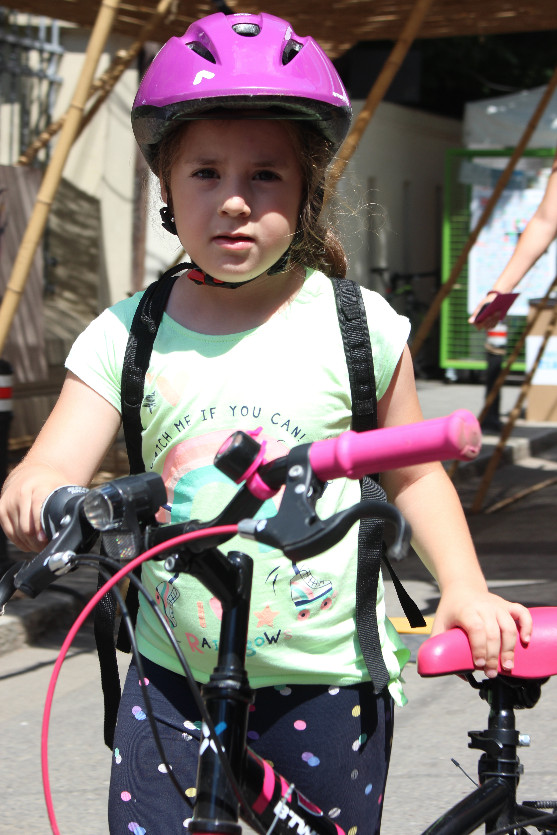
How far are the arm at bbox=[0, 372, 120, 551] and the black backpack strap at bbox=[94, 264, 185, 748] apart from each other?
0.04 m

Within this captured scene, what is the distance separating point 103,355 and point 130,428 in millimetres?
136

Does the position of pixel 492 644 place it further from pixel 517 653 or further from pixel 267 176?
pixel 267 176

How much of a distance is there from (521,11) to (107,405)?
5.76m

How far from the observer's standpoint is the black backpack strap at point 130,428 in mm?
1943

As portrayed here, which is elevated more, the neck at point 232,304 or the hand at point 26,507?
the neck at point 232,304

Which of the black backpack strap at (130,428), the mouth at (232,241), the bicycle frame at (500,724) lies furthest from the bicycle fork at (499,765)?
the mouth at (232,241)

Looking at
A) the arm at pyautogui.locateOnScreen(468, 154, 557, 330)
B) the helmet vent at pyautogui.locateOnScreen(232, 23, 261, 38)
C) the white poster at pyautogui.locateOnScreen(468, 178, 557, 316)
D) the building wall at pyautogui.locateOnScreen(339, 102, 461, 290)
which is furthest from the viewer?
the building wall at pyautogui.locateOnScreen(339, 102, 461, 290)

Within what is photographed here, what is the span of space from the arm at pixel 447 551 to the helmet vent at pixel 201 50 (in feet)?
1.94

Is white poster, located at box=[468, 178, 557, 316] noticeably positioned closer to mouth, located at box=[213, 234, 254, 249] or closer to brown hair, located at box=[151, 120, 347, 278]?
brown hair, located at box=[151, 120, 347, 278]

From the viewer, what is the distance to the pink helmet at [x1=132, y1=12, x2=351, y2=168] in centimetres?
192

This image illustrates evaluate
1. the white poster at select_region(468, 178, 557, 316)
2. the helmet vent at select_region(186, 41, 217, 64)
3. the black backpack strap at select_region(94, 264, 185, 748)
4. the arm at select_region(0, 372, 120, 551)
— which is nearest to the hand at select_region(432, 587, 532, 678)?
the black backpack strap at select_region(94, 264, 185, 748)

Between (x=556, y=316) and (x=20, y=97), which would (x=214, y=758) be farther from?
(x=20, y=97)

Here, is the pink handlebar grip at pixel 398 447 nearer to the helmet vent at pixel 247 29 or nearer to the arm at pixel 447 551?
the arm at pixel 447 551

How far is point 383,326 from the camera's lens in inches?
81.7
